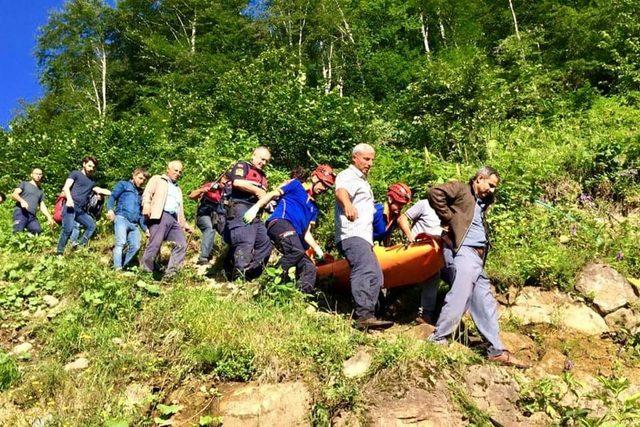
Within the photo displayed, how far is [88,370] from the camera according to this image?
4.50 m

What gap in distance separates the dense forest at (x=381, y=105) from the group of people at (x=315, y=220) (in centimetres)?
80

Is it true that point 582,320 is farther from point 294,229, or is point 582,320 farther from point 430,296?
point 294,229

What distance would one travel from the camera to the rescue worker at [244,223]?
6328 millimetres

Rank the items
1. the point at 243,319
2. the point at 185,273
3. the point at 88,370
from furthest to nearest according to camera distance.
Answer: the point at 185,273
the point at 243,319
the point at 88,370

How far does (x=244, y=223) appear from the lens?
20.9 ft

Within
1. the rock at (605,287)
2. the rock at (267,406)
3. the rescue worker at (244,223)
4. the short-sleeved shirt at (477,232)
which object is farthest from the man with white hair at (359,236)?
the rock at (605,287)

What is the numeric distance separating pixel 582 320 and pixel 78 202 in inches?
283

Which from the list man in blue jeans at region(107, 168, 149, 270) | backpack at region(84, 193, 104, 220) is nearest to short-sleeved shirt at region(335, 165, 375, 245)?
man in blue jeans at region(107, 168, 149, 270)

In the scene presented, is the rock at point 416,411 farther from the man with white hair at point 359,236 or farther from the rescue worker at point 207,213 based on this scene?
the rescue worker at point 207,213

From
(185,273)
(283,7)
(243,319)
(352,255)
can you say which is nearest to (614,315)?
(352,255)

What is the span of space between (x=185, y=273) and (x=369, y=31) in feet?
70.0

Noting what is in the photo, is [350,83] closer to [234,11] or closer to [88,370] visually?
[234,11]

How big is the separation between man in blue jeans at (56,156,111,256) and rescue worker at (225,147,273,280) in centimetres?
303

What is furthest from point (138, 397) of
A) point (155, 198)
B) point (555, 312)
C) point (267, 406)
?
point (555, 312)
